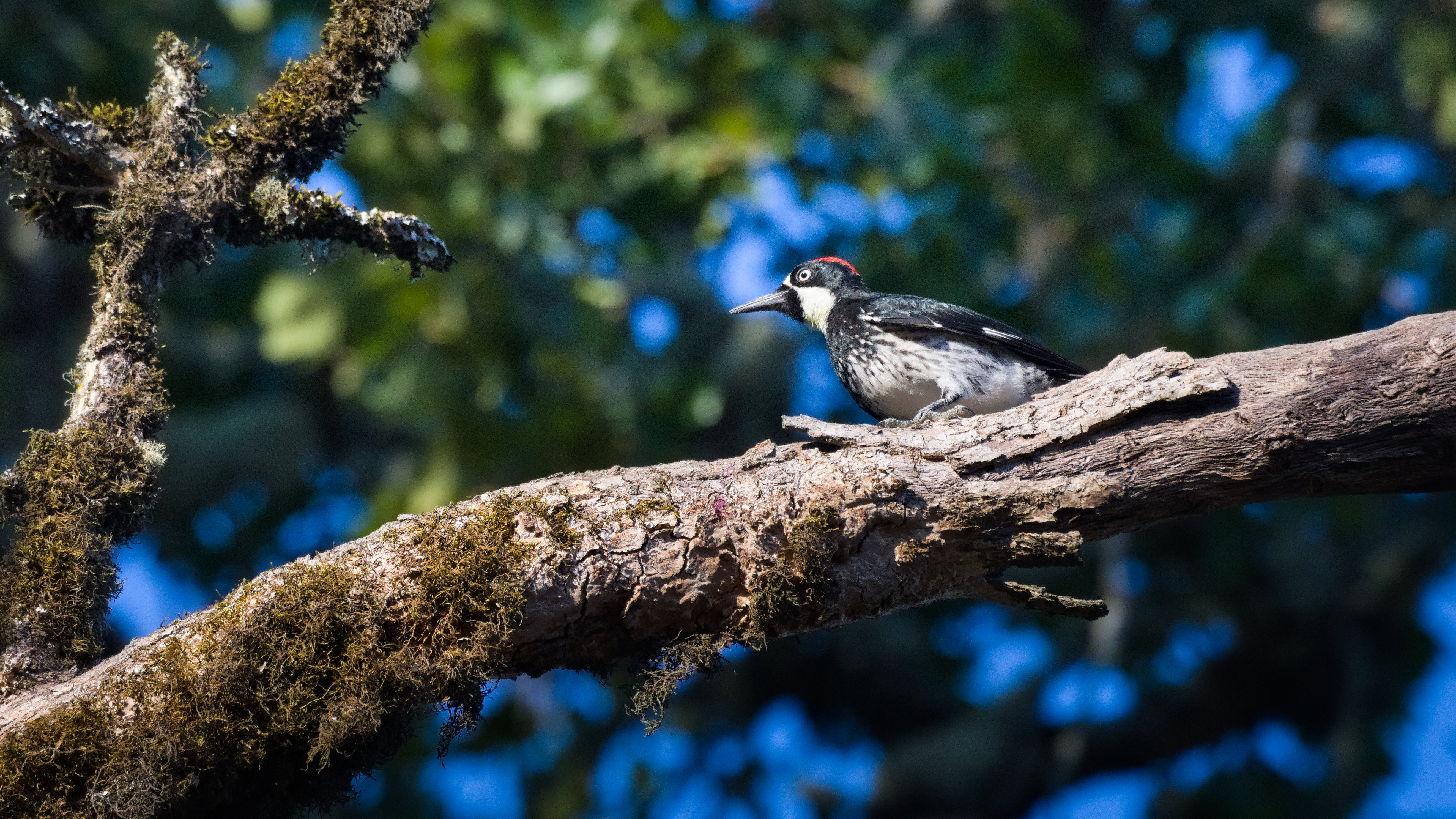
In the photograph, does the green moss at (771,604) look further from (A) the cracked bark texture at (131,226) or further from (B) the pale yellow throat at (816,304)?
(B) the pale yellow throat at (816,304)

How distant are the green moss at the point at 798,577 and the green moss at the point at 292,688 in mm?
468

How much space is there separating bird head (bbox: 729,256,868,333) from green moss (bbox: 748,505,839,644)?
9.74 ft

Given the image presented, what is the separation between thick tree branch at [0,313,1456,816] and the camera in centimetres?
246

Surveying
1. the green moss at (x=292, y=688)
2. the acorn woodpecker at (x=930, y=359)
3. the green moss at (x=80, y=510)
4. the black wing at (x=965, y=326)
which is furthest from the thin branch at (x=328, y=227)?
the black wing at (x=965, y=326)

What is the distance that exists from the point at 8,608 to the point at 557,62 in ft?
18.3

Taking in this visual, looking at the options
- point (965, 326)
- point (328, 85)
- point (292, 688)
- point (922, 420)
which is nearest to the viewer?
point (292, 688)

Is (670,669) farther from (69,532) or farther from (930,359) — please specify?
(930,359)

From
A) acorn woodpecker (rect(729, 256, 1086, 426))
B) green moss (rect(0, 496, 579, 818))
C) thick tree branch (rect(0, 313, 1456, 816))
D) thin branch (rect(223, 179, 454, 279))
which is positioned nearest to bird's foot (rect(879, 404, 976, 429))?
thick tree branch (rect(0, 313, 1456, 816))

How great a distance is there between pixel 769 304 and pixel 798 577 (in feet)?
10.4

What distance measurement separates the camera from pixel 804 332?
8.53 meters

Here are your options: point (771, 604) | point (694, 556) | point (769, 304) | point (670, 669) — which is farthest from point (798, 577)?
point (769, 304)

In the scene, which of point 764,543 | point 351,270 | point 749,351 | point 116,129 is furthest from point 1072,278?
point 116,129

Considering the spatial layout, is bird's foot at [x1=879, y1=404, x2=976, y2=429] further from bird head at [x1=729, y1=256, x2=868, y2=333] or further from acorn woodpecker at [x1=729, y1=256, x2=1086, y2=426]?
bird head at [x1=729, y1=256, x2=868, y2=333]

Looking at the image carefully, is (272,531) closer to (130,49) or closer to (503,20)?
(130,49)
